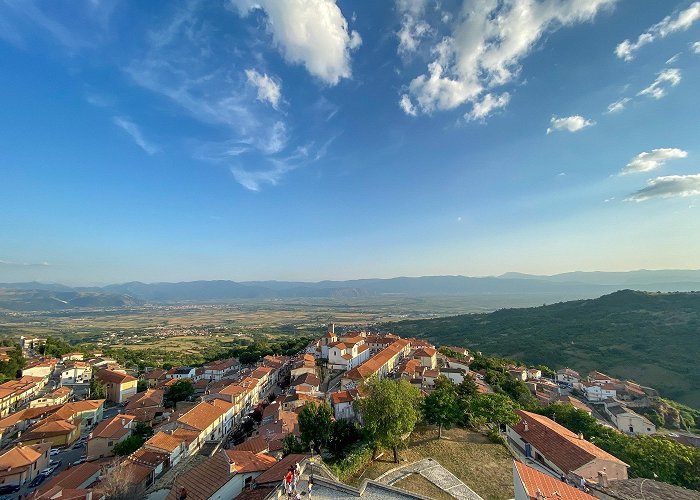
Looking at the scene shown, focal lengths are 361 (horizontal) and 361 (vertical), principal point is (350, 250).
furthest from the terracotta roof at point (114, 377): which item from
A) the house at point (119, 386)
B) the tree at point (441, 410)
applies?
the tree at point (441, 410)

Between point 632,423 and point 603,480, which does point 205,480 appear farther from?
point 632,423

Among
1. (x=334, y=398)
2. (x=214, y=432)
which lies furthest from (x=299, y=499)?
(x=214, y=432)

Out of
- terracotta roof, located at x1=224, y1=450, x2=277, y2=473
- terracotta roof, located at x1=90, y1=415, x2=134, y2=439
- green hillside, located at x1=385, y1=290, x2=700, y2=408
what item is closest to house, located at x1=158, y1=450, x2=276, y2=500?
terracotta roof, located at x1=224, y1=450, x2=277, y2=473

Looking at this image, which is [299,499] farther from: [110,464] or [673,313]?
[673,313]

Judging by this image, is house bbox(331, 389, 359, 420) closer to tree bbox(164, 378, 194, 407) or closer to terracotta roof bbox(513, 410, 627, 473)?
terracotta roof bbox(513, 410, 627, 473)

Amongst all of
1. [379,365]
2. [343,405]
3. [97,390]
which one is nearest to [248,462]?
[343,405]

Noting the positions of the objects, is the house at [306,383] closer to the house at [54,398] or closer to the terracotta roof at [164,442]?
the terracotta roof at [164,442]

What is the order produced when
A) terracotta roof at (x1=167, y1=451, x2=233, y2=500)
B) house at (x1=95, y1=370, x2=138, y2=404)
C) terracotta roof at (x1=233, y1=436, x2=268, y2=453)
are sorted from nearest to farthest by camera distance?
terracotta roof at (x1=167, y1=451, x2=233, y2=500) → terracotta roof at (x1=233, y1=436, x2=268, y2=453) → house at (x1=95, y1=370, x2=138, y2=404)
